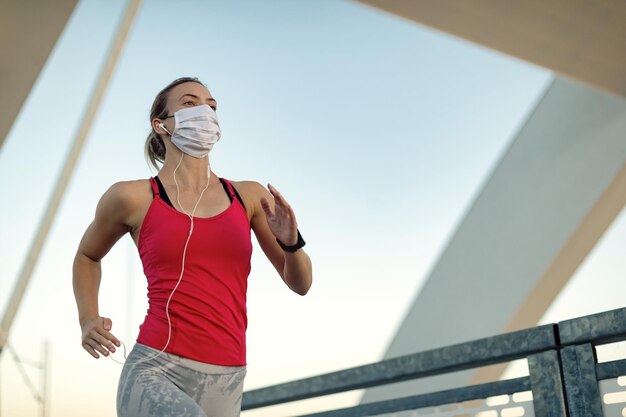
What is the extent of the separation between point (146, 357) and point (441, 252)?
5559 millimetres

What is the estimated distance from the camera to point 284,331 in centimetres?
812

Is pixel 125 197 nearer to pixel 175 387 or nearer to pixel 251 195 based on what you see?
pixel 251 195

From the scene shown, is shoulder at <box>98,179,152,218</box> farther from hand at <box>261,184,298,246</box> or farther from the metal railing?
the metal railing

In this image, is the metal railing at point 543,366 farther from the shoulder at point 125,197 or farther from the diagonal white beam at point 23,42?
the diagonal white beam at point 23,42

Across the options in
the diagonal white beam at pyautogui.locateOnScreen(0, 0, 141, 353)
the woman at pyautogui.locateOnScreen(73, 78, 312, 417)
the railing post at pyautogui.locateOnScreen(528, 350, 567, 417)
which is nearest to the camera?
the woman at pyautogui.locateOnScreen(73, 78, 312, 417)

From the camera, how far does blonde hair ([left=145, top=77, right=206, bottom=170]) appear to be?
250 cm

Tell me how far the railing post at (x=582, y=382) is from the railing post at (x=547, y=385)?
26mm

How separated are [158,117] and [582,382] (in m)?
1.28

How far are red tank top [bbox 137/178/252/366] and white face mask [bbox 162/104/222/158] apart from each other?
19 cm

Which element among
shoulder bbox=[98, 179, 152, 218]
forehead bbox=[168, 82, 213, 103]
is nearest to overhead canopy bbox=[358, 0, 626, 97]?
forehead bbox=[168, 82, 213, 103]

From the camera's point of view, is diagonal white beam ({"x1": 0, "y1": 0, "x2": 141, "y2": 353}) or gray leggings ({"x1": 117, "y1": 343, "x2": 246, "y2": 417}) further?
diagonal white beam ({"x1": 0, "y1": 0, "x2": 141, "y2": 353})

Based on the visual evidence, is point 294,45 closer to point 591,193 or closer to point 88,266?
point 591,193

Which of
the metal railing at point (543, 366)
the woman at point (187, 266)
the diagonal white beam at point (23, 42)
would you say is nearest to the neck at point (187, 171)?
the woman at point (187, 266)

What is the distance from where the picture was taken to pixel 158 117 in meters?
2.49
